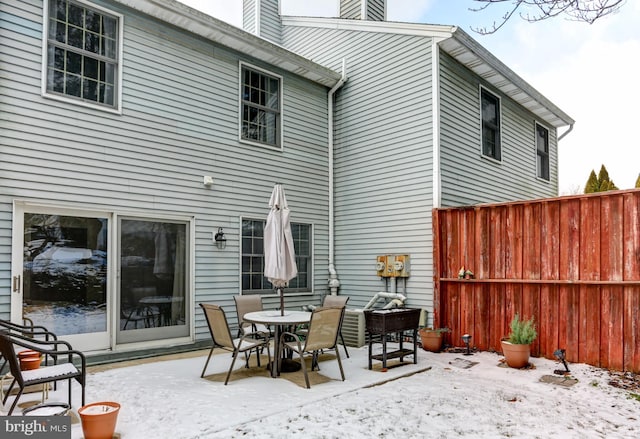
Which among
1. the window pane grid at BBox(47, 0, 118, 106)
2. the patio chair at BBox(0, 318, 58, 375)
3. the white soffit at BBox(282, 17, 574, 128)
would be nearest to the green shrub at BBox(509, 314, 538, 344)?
the white soffit at BBox(282, 17, 574, 128)

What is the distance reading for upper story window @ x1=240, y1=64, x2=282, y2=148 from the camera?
7.83 m

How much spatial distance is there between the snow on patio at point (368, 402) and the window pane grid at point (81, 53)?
3640 mm

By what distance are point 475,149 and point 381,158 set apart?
1.84m

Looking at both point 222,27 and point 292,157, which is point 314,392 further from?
point 222,27

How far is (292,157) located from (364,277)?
2650 mm

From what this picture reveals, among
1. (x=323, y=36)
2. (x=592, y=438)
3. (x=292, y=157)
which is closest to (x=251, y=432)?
(x=592, y=438)

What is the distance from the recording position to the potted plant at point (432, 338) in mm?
6617

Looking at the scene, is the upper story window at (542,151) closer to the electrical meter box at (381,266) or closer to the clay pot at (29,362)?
the electrical meter box at (381,266)

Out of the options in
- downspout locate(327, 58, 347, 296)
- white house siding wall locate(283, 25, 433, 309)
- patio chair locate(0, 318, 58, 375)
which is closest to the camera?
patio chair locate(0, 318, 58, 375)

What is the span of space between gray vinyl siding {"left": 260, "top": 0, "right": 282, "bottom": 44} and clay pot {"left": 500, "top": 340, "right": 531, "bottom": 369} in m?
8.25

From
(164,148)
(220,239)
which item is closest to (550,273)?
(220,239)

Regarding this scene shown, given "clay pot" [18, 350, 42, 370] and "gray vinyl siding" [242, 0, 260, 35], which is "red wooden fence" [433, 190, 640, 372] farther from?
"gray vinyl siding" [242, 0, 260, 35]

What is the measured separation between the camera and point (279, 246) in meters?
5.50

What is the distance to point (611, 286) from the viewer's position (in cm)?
541
